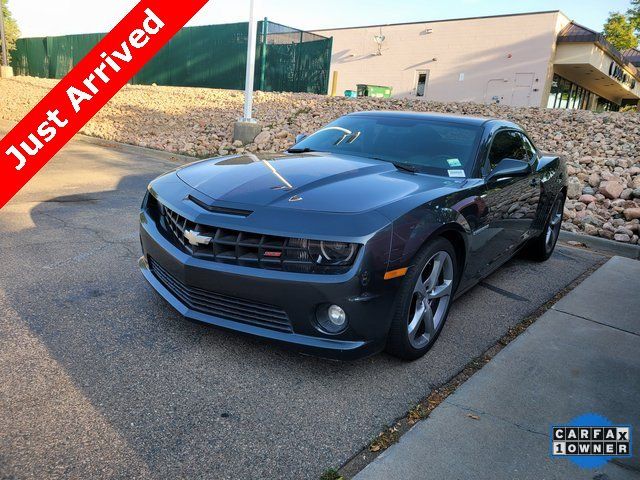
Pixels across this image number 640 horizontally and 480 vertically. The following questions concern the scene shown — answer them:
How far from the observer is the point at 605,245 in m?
6.45

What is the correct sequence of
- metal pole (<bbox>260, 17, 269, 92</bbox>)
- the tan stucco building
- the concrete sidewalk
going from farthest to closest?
the tan stucco building
metal pole (<bbox>260, 17, 269, 92</bbox>)
the concrete sidewalk

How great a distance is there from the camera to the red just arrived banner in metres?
6.14

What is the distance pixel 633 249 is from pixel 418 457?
5353mm

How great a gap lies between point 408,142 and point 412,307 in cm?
154

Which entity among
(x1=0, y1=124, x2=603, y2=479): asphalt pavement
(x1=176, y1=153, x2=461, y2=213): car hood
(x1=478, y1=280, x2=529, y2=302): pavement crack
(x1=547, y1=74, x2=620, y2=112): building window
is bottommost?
(x1=0, y1=124, x2=603, y2=479): asphalt pavement

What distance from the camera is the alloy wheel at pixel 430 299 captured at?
3068 mm

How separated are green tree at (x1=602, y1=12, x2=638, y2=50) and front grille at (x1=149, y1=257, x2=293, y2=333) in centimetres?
5549

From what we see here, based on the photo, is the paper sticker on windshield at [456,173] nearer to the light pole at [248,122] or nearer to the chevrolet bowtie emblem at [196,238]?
the chevrolet bowtie emblem at [196,238]

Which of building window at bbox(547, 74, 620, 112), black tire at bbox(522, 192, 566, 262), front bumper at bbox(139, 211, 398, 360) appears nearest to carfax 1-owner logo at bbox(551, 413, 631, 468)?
front bumper at bbox(139, 211, 398, 360)

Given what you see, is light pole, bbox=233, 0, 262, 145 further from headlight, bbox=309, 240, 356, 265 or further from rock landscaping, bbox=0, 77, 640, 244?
headlight, bbox=309, 240, 356, 265

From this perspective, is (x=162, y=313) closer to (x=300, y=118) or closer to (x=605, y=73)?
(x=300, y=118)

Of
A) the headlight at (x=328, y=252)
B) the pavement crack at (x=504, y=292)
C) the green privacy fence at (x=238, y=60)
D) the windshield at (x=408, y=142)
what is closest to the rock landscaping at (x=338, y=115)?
the green privacy fence at (x=238, y=60)

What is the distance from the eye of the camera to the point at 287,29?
17344 mm

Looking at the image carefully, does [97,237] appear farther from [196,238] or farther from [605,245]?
[605,245]
